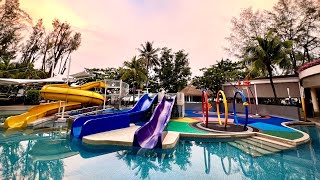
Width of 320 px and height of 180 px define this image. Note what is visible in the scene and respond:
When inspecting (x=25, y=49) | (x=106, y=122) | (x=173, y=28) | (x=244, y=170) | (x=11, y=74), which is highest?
→ (x=25, y=49)

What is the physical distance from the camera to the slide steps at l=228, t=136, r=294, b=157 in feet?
19.6

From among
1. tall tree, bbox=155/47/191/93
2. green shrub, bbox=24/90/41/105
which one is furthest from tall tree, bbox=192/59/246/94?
green shrub, bbox=24/90/41/105

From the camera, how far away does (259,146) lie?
6.64m

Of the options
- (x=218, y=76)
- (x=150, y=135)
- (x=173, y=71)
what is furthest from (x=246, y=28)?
(x=150, y=135)

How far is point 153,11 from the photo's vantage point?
1227 centimetres

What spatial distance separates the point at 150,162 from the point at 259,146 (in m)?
4.70

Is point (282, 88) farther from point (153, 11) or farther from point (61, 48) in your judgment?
point (61, 48)

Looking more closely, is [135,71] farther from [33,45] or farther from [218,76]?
[33,45]

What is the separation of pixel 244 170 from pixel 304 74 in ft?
39.1

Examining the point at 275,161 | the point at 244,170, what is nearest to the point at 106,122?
the point at 244,170

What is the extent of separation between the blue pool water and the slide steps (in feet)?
0.99

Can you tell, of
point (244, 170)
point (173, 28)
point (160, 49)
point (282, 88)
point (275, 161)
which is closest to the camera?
point (244, 170)

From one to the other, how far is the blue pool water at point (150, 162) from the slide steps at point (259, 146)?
0.30m

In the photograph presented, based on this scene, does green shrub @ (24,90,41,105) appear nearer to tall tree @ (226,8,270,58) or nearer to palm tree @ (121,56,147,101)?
palm tree @ (121,56,147,101)
